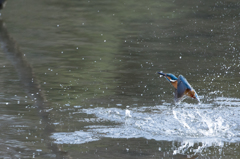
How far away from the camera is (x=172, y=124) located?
18.7 ft

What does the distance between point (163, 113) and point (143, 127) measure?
62 centimetres

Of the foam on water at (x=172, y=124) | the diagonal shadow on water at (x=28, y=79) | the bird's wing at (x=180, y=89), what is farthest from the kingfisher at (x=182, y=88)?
the diagonal shadow on water at (x=28, y=79)

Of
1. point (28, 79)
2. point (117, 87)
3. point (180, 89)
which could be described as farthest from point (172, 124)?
point (28, 79)

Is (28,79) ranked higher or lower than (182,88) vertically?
lower

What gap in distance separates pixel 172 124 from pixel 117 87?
6.23 ft

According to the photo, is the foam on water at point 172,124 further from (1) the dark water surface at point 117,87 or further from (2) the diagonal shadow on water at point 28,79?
(2) the diagonal shadow on water at point 28,79

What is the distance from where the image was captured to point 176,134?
5367 mm

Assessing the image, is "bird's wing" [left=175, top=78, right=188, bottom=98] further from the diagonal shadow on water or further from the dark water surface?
the diagonal shadow on water

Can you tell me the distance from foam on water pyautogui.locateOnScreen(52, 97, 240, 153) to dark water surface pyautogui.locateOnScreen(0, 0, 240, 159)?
0.04ft

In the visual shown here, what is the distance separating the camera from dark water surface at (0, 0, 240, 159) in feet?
16.8

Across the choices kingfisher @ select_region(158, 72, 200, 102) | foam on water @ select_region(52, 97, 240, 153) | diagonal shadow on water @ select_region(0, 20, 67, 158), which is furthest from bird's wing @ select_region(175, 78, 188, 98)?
diagonal shadow on water @ select_region(0, 20, 67, 158)

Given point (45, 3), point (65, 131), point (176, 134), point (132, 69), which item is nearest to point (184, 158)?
point (176, 134)

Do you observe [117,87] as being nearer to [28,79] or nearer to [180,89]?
[28,79]

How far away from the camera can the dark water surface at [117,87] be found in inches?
201
